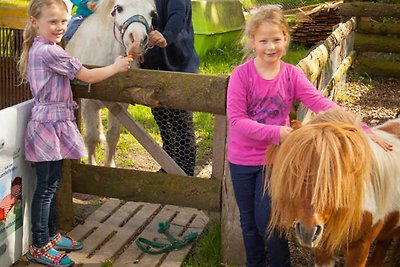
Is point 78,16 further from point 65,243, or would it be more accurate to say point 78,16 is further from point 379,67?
point 379,67

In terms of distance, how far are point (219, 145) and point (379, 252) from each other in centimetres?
115

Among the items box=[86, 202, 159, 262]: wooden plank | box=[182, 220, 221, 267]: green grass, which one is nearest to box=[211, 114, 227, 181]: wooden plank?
box=[182, 220, 221, 267]: green grass

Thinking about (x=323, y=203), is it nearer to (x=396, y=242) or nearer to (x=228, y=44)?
(x=396, y=242)

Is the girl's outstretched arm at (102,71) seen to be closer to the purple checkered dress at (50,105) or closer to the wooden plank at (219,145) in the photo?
the purple checkered dress at (50,105)

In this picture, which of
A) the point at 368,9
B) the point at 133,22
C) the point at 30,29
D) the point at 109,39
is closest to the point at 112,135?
the point at 109,39

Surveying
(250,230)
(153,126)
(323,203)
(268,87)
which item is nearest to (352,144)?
(323,203)

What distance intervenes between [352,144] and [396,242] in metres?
1.58

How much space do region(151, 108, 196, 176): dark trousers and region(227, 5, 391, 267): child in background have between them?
160 centimetres

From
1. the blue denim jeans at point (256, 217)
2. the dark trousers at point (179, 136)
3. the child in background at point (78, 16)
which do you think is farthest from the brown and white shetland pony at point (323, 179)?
the child in background at point (78, 16)

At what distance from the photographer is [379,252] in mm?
3492

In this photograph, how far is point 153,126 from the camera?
6.99m

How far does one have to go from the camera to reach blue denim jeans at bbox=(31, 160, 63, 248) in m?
3.45

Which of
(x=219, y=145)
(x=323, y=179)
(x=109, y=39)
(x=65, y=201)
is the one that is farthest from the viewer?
(x=109, y=39)

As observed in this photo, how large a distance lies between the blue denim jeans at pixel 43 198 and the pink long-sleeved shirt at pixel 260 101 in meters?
1.15
